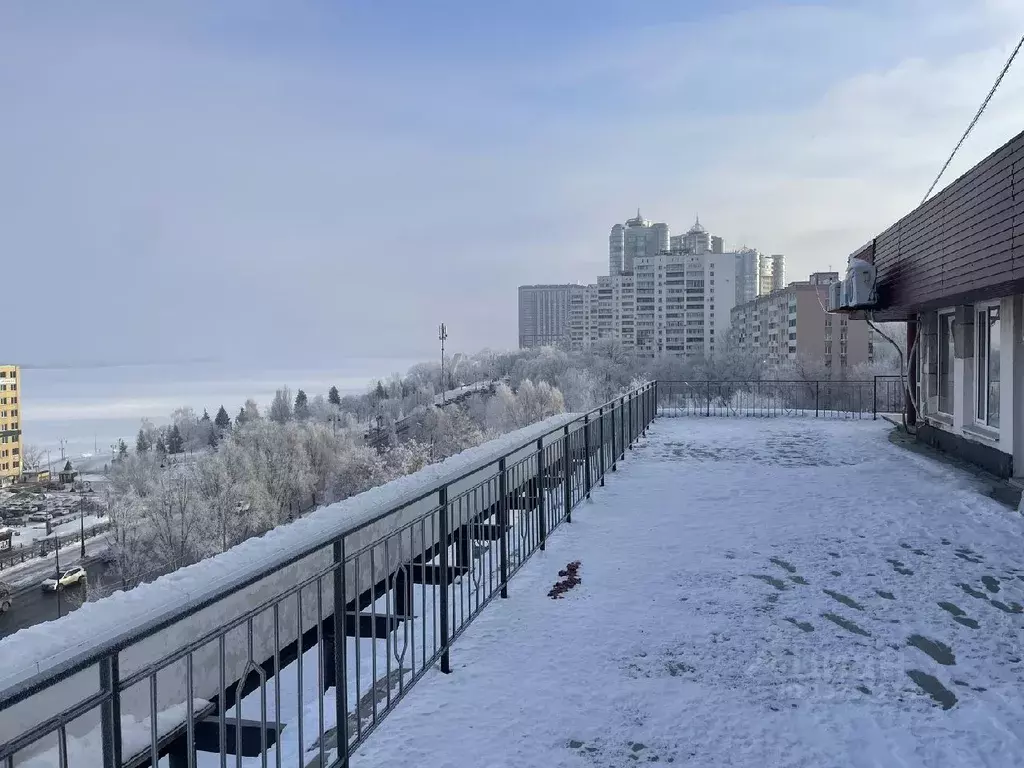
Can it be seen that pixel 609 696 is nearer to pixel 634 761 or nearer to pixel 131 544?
pixel 634 761

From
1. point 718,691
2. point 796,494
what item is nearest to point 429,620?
point 718,691

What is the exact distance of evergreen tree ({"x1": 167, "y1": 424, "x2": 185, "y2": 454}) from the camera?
8164cm

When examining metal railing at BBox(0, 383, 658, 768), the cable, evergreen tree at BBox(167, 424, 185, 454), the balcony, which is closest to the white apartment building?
evergreen tree at BBox(167, 424, 185, 454)

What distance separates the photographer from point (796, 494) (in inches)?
332

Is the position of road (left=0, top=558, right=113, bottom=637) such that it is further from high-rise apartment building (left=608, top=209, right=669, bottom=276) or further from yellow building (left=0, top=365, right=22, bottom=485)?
high-rise apartment building (left=608, top=209, right=669, bottom=276)

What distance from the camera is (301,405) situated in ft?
340

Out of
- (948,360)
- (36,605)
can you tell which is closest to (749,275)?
(36,605)

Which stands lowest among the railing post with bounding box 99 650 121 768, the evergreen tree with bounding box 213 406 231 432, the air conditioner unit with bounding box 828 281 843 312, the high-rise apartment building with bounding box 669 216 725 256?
the evergreen tree with bounding box 213 406 231 432

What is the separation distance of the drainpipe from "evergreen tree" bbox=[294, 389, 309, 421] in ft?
288

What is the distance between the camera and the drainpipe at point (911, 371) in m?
13.8

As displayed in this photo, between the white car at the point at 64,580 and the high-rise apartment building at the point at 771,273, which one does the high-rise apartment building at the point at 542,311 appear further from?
the white car at the point at 64,580

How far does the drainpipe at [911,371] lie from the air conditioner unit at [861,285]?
5.53 feet

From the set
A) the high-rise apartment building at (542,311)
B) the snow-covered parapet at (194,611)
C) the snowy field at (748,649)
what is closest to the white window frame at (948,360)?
the snowy field at (748,649)

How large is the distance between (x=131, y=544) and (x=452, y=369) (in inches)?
3131
